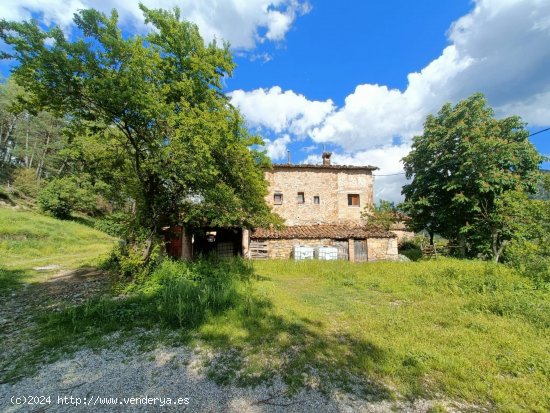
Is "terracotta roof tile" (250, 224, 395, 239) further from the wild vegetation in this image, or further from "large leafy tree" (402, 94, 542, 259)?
the wild vegetation

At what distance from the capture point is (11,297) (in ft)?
25.6

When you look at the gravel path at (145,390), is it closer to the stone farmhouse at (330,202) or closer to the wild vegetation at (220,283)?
the wild vegetation at (220,283)

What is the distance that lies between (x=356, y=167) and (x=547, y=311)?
57.4 feet

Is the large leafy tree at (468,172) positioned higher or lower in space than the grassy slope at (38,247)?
higher

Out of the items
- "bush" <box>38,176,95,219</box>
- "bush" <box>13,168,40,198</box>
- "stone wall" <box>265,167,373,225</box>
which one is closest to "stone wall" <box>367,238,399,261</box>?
"stone wall" <box>265,167,373,225</box>

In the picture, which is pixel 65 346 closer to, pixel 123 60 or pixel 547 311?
pixel 123 60

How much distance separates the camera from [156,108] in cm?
738

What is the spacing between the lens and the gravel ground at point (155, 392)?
11.0 feet

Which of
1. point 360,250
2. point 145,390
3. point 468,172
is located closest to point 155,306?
point 145,390

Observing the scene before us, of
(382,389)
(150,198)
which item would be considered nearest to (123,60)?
(150,198)

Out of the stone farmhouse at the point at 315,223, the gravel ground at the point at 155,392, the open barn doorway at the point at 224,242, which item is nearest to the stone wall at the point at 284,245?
the stone farmhouse at the point at 315,223

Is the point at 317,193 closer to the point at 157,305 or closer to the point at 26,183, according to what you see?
the point at 157,305

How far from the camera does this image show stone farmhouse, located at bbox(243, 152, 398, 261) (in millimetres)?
19953

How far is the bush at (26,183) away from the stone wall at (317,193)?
27637mm
